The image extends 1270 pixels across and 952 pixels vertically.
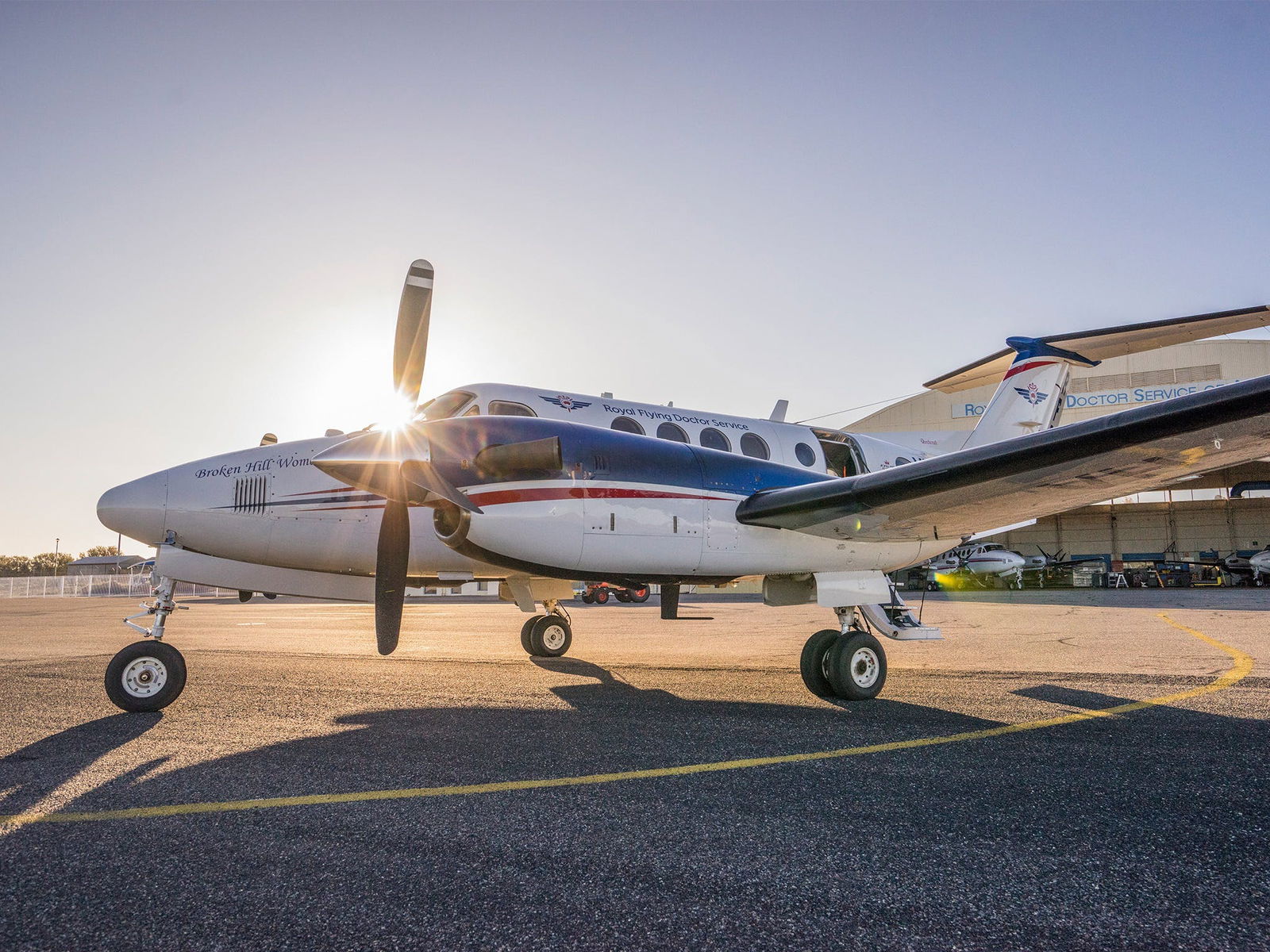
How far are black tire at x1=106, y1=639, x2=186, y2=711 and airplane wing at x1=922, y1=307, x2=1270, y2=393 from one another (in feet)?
38.7

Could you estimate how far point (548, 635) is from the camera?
40.2ft

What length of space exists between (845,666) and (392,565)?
15.4ft

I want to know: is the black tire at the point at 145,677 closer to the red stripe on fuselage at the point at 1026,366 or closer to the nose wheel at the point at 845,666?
the nose wheel at the point at 845,666

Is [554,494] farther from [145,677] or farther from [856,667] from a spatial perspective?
[145,677]

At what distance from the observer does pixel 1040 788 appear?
13.7 ft

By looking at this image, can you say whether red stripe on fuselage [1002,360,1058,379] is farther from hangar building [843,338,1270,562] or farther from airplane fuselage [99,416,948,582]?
hangar building [843,338,1270,562]

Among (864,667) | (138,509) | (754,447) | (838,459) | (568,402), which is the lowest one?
(864,667)

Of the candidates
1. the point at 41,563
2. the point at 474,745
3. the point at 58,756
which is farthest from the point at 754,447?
the point at 41,563

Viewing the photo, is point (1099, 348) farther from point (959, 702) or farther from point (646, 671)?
point (646, 671)

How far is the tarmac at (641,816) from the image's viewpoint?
255cm

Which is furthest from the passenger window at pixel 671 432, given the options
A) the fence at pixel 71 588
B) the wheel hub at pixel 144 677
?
the fence at pixel 71 588

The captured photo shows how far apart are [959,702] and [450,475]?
17.7 feet

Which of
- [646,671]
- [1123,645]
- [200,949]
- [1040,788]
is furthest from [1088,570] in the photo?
[200,949]

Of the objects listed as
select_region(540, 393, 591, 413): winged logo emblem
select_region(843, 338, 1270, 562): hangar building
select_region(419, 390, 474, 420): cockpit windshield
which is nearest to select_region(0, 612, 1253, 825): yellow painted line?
select_region(419, 390, 474, 420): cockpit windshield
